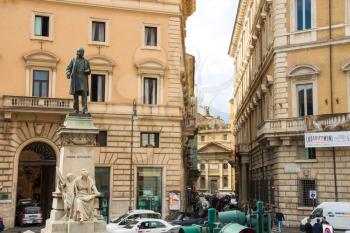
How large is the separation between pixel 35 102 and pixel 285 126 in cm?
1592

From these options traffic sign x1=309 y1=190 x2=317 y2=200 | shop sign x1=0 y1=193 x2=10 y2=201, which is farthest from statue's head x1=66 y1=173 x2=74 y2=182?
traffic sign x1=309 y1=190 x2=317 y2=200

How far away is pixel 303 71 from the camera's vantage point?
33.8 m

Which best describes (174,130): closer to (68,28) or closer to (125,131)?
(125,131)

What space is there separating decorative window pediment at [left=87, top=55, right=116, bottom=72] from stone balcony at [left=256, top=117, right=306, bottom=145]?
1113 cm

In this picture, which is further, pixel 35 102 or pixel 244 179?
pixel 244 179

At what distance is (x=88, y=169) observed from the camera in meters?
17.9

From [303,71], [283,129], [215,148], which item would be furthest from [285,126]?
[215,148]

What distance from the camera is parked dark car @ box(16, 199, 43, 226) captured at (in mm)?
33344

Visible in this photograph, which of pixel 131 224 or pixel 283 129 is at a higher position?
pixel 283 129

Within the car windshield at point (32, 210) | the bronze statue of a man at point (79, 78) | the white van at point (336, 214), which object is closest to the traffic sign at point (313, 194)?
the white van at point (336, 214)

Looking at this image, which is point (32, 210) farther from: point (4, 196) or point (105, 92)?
point (105, 92)

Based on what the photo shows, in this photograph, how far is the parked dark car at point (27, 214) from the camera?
33.3 meters

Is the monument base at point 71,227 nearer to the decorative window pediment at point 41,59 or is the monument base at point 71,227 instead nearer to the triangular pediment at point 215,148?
the decorative window pediment at point 41,59

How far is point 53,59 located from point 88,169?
61.9 feet
